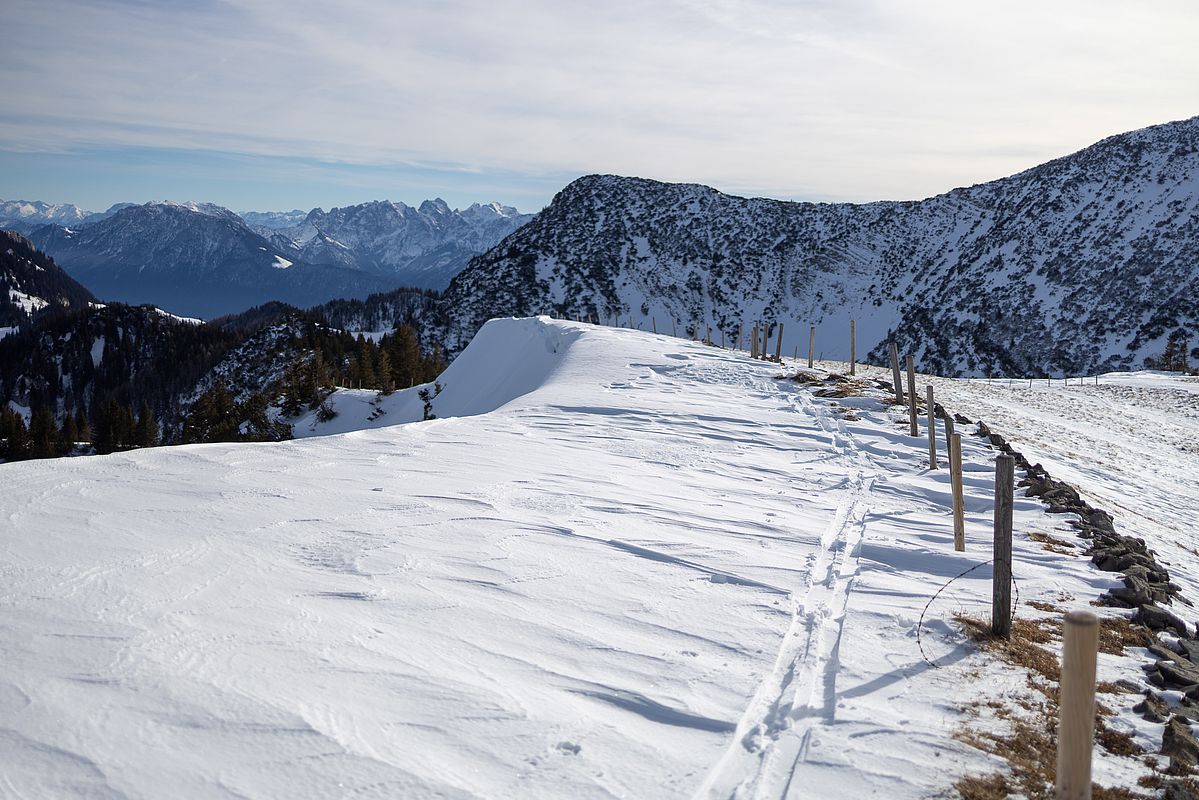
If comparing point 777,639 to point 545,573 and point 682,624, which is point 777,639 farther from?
Result: point 545,573

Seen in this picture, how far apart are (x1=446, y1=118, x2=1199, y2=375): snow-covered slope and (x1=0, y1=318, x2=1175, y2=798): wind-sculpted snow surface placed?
6815 centimetres

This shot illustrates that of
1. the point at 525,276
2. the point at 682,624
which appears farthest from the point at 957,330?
the point at 682,624

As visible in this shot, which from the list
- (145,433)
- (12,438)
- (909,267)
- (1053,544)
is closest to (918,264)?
(909,267)

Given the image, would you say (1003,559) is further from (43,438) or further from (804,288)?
(804,288)

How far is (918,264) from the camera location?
94.3 metres

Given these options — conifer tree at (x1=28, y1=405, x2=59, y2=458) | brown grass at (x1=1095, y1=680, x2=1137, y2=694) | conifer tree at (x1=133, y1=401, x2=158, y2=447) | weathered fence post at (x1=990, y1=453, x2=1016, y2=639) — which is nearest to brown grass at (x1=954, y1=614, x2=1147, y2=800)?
brown grass at (x1=1095, y1=680, x2=1137, y2=694)

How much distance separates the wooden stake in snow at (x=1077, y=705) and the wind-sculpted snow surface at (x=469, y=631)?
0.89 m

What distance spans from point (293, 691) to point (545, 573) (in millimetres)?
2810

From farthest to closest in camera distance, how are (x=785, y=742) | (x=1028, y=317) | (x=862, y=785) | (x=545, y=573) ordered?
1. (x=1028, y=317)
2. (x=545, y=573)
3. (x=785, y=742)
4. (x=862, y=785)

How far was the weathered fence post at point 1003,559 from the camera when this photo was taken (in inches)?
251

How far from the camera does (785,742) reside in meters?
4.50

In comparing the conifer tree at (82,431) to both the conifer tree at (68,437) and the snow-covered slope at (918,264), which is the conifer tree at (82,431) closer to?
the conifer tree at (68,437)

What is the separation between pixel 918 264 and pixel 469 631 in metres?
102

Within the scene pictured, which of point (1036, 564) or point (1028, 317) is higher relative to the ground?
point (1028, 317)
